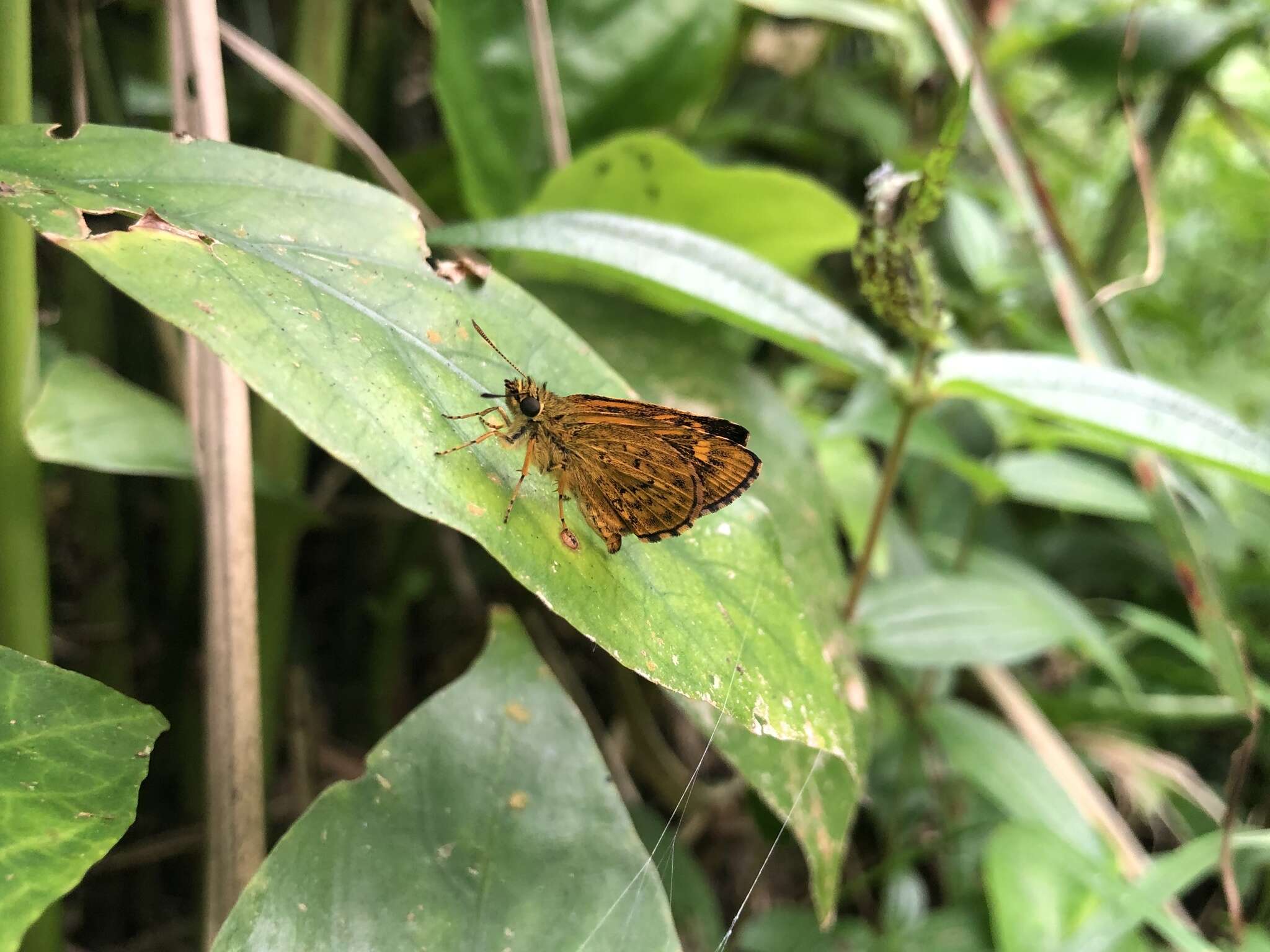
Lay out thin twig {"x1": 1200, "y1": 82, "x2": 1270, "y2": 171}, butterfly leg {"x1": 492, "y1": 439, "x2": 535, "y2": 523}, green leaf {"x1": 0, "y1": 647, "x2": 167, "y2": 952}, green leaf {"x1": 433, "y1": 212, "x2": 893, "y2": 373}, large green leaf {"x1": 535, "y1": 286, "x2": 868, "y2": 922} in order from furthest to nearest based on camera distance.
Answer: thin twig {"x1": 1200, "y1": 82, "x2": 1270, "y2": 171} < large green leaf {"x1": 535, "y1": 286, "x2": 868, "y2": 922} < green leaf {"x1": 433, "y1": 212, "x2": 893, "y2": 373} < butterfly leg {"x1": 492, "y1": 439, "x2": 535, "y2": 523} < green leaf {"x1": 0, "y1": 647, "x2": 167, "y2": 952}

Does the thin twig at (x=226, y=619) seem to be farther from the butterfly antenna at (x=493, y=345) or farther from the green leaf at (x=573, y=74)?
the green leaf at (x=573, y=74)

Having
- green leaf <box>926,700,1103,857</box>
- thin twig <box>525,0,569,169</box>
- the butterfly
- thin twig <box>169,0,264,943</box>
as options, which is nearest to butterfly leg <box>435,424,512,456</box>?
the butterfly

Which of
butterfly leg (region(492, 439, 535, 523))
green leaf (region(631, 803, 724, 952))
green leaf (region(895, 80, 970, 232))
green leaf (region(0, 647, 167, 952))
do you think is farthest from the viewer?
green leaf (region(631, 803, 724, 952))

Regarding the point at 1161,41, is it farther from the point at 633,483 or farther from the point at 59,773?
the point at 59,773

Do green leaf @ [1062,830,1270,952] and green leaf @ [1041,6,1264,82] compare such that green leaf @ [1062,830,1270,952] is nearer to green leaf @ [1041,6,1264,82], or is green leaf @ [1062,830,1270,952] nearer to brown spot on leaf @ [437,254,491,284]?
brown spot on leaf @ [437,254,491,284]

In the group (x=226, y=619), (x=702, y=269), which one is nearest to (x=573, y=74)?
(x=702, y=269)

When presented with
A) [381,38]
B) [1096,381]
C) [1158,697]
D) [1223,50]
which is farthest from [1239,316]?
[381,38]

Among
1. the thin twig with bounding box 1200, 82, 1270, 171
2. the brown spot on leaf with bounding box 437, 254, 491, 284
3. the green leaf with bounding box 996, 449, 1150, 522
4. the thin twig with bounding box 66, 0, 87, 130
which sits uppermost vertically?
the thin twig with bounding box 1200, 82, 1270, 171
